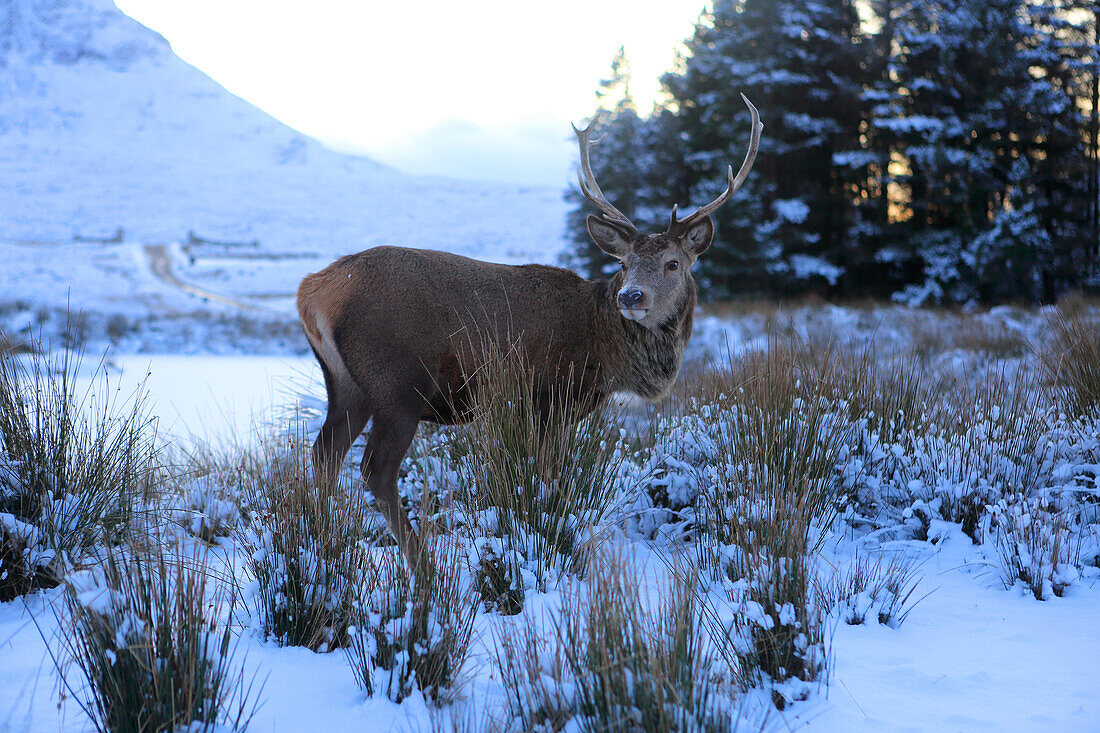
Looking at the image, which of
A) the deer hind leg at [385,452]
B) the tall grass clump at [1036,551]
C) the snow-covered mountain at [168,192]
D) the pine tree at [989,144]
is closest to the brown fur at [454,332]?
the deer hind leg at [385,452]

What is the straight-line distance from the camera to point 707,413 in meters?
4.33

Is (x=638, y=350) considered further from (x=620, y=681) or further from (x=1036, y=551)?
(x=620, y=681)

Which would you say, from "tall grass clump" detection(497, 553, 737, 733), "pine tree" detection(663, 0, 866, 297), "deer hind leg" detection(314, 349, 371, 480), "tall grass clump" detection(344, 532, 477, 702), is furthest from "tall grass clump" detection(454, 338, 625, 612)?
"pine tree" detection(663, 0, 866, 297)

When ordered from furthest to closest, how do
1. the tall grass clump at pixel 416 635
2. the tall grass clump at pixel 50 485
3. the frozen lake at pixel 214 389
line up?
the frozen lake at pixel 214 389 → the tall grass clump at pixel 50 485 → the tall grass clump at pixel 416 635

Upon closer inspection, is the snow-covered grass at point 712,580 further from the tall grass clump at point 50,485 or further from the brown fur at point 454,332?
the brown fur at point 454,332

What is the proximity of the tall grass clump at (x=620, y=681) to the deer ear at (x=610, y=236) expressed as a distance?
294 centimetres

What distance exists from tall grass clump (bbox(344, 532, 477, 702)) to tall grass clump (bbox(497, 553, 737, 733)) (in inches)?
10.9

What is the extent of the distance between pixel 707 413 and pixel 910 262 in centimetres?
2081

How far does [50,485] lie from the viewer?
3.02 m

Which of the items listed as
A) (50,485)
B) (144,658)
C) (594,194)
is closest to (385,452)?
(50,485)

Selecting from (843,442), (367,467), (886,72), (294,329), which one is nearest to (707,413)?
(843,442)

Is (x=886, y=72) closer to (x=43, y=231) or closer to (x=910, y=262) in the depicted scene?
(x=910, y=262)

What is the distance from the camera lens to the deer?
12.7 feet

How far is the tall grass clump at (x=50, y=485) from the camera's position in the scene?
9.14ft
